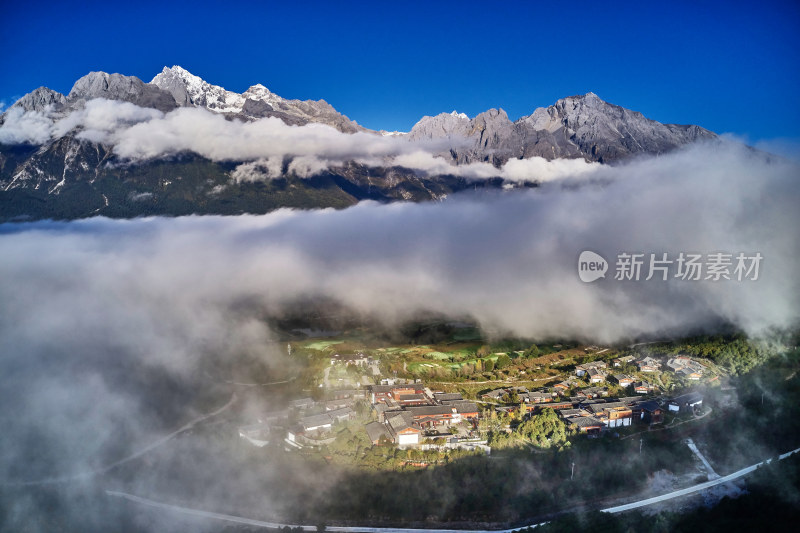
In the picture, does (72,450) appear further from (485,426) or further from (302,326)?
(302,326)

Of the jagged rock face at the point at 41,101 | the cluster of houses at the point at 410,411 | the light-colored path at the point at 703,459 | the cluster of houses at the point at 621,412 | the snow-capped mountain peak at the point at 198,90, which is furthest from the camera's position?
the snow-capped mountain peak at the point at 198,90

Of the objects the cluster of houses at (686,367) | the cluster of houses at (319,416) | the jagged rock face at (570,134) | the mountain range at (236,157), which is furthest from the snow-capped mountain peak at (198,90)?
the cluster of houses at (686,367)

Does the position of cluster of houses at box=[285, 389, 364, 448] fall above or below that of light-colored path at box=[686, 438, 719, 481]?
below

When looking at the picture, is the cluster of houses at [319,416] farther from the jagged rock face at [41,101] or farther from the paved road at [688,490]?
the jagged rock face at [41,101]

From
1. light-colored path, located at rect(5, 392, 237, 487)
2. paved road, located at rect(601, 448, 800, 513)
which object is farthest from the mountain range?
paved road, located at rect(601, 448, 800, 513)

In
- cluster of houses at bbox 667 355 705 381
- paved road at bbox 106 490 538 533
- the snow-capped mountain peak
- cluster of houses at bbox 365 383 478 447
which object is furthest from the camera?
the snow-capped mountain peak

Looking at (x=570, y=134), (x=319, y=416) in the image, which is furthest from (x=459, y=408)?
(x=570, y=134)

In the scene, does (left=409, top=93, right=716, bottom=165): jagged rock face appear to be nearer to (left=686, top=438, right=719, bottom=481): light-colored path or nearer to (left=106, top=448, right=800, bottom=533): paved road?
(left=686, top=438, right=719, bottom=481): light-colored path
